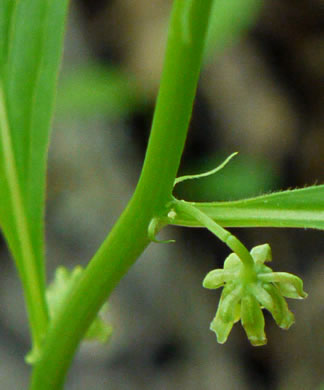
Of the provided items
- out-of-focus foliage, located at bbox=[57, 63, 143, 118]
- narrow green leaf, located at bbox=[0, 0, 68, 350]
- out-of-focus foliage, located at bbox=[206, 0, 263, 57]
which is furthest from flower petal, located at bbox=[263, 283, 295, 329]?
out-of-focus foliage, located at bbox=[57, 63, 143, 118]

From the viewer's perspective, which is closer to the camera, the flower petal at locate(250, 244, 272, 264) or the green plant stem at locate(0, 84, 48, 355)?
the flower petal at locate(250, 244, 272, 264)

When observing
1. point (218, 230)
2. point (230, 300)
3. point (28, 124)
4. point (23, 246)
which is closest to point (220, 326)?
point (230, 300)

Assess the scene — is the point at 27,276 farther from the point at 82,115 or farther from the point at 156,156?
the point at 82,115

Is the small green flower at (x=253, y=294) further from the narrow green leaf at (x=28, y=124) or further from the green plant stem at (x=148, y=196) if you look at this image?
the narrow green leaf at (x=28, y=124)

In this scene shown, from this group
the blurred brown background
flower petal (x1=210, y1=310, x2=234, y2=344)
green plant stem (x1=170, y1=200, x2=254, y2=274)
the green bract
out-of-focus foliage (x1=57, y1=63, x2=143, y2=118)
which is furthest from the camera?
out-of-focus foliage (x1=57, y1=63, x2=143, y2=118)

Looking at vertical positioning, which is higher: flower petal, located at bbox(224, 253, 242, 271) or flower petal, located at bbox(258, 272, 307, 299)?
flower petal, located at bbox(224, 253, 242, 271)

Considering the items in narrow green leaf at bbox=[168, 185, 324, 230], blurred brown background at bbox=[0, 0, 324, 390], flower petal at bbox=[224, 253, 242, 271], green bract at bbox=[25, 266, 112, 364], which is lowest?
blurred brown background at bbox=[0, 0, 324, 390]

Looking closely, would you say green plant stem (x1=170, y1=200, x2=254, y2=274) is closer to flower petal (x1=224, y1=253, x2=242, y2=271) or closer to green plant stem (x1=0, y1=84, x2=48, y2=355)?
flower petal (x1=224, y1=253, x2=242, y2=271)

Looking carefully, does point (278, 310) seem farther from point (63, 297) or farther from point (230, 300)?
point (63, 297)
